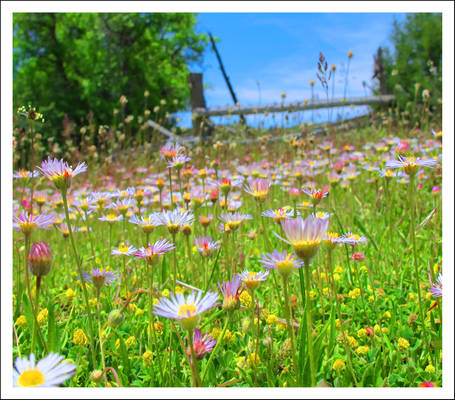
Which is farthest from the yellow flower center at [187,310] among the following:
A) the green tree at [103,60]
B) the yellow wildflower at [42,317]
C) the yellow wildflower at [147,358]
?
the green tree at [103,60]

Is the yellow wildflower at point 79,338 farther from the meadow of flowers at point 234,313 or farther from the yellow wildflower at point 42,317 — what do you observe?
the yellow wildflower at point 42,317

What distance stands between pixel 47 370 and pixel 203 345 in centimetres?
19

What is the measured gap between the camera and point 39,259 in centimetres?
52

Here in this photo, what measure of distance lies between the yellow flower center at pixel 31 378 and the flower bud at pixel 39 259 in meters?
0.18

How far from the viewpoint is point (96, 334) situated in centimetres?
87

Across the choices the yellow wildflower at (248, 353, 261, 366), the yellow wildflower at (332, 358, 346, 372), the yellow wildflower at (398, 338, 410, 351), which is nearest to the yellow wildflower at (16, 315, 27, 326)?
the yellow wildflower at (248, 353, 261, 366)

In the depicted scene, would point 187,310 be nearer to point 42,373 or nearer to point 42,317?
point 42,373

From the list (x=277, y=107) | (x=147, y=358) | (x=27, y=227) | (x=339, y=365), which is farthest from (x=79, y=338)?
(x=277, y=107)

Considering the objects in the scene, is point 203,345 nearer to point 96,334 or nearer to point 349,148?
point 96,334

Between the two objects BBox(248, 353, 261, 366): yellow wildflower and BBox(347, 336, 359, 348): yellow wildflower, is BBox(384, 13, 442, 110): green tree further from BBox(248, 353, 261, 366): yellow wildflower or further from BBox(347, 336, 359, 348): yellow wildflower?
BBox(248, 353, 261, 366): yellow wildflower

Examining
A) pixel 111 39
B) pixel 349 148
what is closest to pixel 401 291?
pixel 349 148

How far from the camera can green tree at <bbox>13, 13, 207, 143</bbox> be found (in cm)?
820

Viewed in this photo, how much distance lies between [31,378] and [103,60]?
8818mm

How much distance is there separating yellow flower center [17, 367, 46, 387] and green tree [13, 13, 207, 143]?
292 inches
